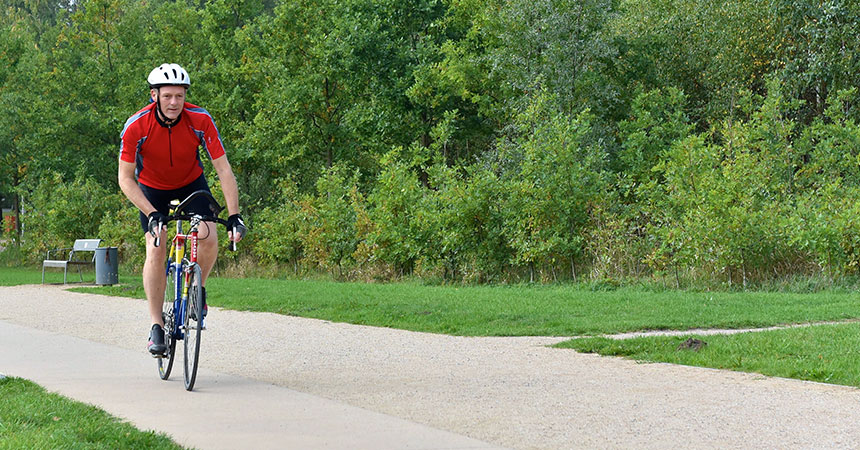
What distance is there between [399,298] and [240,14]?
1018 inches

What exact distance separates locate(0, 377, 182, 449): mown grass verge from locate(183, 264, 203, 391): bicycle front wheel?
88 cm

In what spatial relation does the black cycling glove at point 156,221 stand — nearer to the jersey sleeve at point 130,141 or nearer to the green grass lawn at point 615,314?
the jersey sleeve at point 130,141

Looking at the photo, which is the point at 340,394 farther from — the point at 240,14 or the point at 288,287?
the point at 240,14

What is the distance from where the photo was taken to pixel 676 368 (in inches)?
298

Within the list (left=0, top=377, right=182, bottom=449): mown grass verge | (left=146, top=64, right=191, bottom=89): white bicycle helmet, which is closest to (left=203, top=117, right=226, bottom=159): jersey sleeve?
(left=146, top=64, right=191, bottom=89): white bicycle helmet

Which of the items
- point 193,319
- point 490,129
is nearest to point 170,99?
point 193,319

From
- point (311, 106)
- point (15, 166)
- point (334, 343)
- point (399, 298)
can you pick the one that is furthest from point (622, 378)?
point (15, 166)

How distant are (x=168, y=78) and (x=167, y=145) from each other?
48 centimetres

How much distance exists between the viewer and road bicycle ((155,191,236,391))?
7.02 meters

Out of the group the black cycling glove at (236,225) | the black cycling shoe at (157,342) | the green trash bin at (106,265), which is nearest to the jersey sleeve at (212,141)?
the black cycling glove at (236,225)

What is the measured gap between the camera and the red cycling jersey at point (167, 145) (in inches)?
277

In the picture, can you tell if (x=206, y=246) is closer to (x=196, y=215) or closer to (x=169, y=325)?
(x=196, y=215)

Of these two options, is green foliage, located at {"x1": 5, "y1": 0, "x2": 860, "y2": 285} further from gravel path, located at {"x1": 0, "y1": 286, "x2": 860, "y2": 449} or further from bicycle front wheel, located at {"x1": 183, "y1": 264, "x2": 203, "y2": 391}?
bicycle front wheel, located at {"x1": 183, "y1": 264, "x2": 203, "y2": 391}

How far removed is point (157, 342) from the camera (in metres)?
7.30
